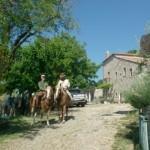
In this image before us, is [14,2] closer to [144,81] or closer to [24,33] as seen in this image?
[24,33]

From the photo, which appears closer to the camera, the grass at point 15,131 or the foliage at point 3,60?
the grass at point 15,131

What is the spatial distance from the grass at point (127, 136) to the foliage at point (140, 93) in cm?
105

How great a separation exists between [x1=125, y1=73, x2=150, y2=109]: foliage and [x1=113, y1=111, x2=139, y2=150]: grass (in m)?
1.05

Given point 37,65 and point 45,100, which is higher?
point 37,65

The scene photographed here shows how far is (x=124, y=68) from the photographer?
74.1 metres

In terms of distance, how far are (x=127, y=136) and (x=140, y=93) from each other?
5.22 feet

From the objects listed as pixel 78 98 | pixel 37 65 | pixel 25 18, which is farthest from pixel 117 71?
pixel 25 18

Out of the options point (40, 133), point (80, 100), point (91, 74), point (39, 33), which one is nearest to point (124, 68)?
point (91, 74)

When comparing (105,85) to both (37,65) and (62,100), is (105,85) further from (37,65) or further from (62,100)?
(62,100)

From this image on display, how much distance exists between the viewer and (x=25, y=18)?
72.6 feet

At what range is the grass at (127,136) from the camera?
14847mm

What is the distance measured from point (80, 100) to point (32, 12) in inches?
1006

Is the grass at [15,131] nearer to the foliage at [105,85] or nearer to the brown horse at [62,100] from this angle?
the brown horse at [62,100]

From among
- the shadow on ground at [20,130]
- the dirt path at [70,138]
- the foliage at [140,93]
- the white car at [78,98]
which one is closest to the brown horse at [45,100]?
the shadow on ground at [20,130]
